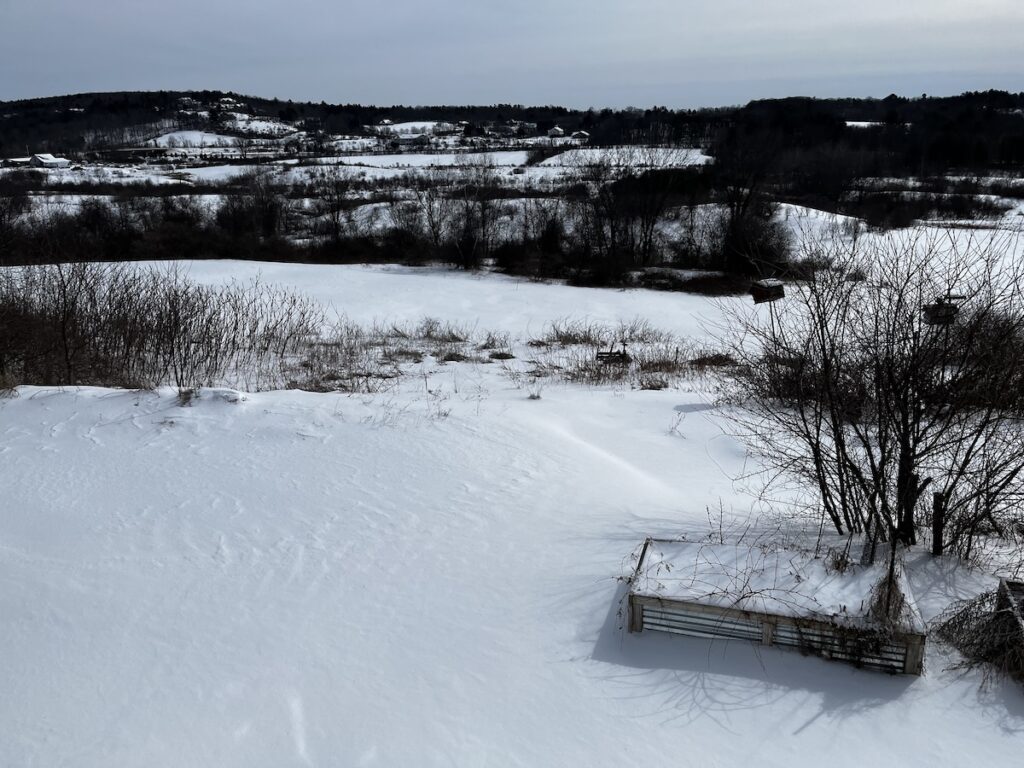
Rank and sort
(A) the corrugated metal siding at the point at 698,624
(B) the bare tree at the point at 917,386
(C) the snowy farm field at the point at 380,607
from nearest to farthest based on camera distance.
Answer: (C) the snowy farm field at the point at 380,607 < (A) the corrugated metal siding at the point at 698,624 < (B) the bare tree at the point at 917,386

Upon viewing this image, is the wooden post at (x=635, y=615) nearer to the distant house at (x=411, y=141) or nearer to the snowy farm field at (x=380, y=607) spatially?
the snowy farm field at (x=380, y=607)

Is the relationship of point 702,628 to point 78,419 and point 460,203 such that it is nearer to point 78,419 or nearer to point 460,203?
point 78,419

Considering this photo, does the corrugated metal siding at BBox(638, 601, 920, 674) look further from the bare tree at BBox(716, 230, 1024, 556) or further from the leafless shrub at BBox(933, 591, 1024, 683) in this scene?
the bare tree at BBox(716, 230, 1024, 556)

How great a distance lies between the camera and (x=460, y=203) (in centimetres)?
3850

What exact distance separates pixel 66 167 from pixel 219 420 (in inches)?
3389

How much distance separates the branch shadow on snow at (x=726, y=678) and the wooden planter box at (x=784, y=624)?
0.06 meters

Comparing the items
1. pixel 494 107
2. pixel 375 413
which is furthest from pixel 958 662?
pixel 494 107

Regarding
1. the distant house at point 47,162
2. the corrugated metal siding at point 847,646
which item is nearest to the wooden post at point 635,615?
the corrugated metal siding at point 847,646

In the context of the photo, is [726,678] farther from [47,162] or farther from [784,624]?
[47,162]

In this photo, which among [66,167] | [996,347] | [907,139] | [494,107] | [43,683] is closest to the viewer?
[43,683]

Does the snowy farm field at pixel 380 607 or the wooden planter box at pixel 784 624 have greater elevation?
the wooden planter box at pixel 784 624

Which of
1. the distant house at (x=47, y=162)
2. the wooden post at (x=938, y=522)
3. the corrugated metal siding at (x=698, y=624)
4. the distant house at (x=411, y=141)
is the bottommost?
the corrugated metal siding at (x=698, y=624)

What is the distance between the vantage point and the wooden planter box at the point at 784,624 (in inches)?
148

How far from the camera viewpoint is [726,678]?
3.81 m
